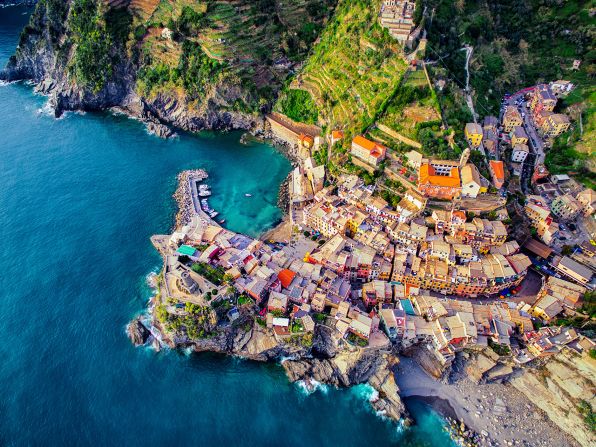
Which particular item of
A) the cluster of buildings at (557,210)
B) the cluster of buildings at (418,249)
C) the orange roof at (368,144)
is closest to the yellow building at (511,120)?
the cluster of buildings at (557,210)

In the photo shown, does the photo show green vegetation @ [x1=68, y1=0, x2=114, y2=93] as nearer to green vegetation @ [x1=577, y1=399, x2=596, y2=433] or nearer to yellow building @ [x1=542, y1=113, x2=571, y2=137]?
yellow building @ [x1=542, y1=113, x2=571, y2=137]

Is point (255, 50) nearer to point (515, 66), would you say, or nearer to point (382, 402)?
point (515, 66)

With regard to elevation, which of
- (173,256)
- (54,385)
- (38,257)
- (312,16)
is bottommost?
(54,385)

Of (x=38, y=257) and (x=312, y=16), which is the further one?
(x=312, y=16)

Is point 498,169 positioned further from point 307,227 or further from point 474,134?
point 307,227

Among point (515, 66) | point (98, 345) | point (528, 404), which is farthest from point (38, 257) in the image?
point (515, 66)

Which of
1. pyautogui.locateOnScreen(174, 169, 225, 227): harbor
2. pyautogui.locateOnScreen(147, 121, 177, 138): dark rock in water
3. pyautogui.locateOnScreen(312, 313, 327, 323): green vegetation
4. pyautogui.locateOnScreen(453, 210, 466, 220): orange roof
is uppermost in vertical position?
pyautogui.locateOnScreen(453, 210, 466, 220): orange roof

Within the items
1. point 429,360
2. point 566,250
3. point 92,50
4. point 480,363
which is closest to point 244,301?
point 429,360

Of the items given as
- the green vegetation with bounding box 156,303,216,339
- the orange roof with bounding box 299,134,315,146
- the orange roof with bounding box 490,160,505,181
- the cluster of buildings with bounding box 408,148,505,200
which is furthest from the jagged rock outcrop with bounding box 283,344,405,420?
the orange roof with bounding box 299,134,315,146
